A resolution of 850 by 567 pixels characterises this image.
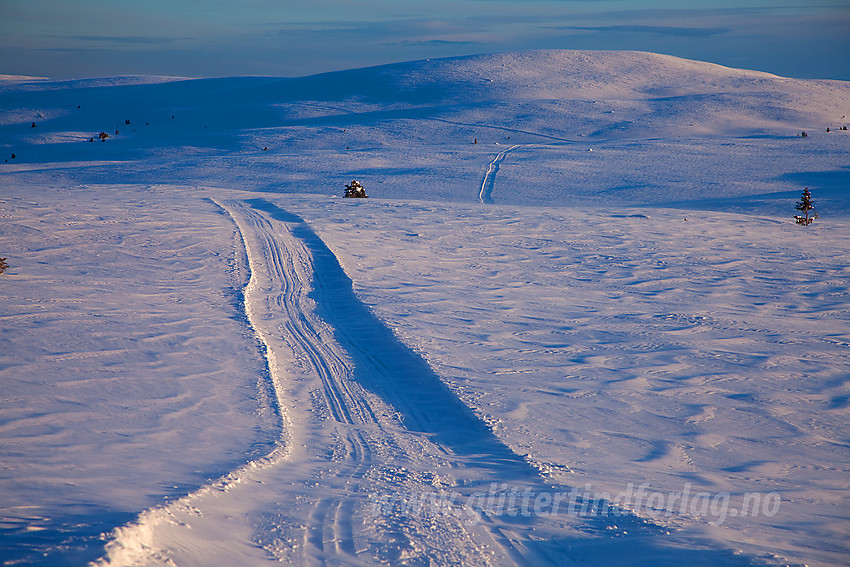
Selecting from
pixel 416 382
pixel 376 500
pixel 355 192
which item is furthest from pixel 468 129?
pixel 376 500

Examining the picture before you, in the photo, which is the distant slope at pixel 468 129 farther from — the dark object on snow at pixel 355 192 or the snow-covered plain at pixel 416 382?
the snow-covered plain at pixel 416 382

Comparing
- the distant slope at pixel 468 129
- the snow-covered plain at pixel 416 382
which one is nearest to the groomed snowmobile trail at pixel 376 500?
the snow-covered plain at pixel 416 382

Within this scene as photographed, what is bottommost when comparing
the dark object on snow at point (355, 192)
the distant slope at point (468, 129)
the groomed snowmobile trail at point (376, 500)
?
the groomed snowmobile trail at point (376, 500)

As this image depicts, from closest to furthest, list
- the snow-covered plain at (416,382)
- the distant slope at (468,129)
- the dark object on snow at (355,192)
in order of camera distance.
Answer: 1. the snow-covered plain at (416,382)
2. the dark object on snow at (355,192)
3. the distant slope at (468,129)

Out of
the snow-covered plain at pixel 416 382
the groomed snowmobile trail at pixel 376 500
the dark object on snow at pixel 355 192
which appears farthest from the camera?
the dark object on snow at pixel 355 192

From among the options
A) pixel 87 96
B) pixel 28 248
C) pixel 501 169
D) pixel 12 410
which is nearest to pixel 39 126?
pixel 87 96

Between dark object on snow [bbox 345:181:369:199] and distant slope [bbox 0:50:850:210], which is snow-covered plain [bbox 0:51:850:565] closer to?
dark object on snow [bbox 345:181:369:199]

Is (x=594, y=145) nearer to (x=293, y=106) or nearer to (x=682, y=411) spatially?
(x=293, y=106)

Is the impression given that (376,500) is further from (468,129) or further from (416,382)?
(468,129)

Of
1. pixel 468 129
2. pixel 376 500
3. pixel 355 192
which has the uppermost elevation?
pixel 468 129
